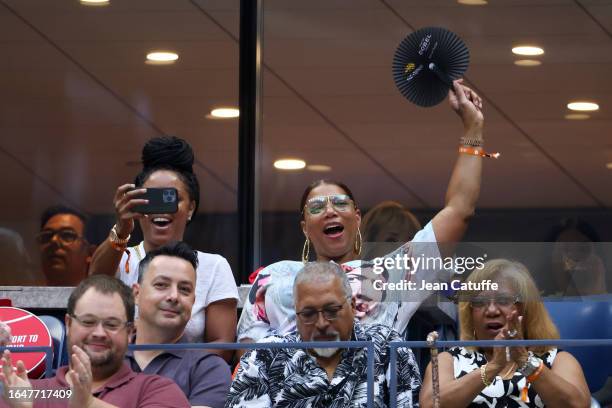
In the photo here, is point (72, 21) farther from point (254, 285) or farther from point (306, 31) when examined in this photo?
point (254, 285)

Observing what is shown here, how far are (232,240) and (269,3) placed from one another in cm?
129

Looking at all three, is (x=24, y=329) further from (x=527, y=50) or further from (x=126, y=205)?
(x=527, y=50)

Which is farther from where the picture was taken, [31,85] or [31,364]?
[31,85]

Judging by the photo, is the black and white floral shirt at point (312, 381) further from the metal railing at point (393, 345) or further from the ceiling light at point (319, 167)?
the ceiling light at point (319, 167)

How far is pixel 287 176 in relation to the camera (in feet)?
26.8

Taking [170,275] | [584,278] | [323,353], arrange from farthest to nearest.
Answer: [584,278] < [170,275] < [323,353]

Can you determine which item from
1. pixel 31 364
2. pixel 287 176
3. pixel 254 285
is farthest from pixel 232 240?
pixel 31 364

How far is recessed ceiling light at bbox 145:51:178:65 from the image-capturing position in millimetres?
8312

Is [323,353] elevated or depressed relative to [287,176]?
depressed

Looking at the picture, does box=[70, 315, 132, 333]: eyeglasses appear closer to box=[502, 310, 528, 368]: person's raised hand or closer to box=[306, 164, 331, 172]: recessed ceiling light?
box=[502, 310, 528, 368]: person's raised hand

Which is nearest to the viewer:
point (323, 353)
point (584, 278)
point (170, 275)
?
point (323, 353)

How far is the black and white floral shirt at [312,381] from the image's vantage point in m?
5.38

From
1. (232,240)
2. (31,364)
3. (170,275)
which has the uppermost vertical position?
(232,240)

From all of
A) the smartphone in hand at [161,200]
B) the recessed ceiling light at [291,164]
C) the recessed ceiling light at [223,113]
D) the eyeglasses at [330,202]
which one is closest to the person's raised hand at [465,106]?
the eyeglasses at [330,202]
